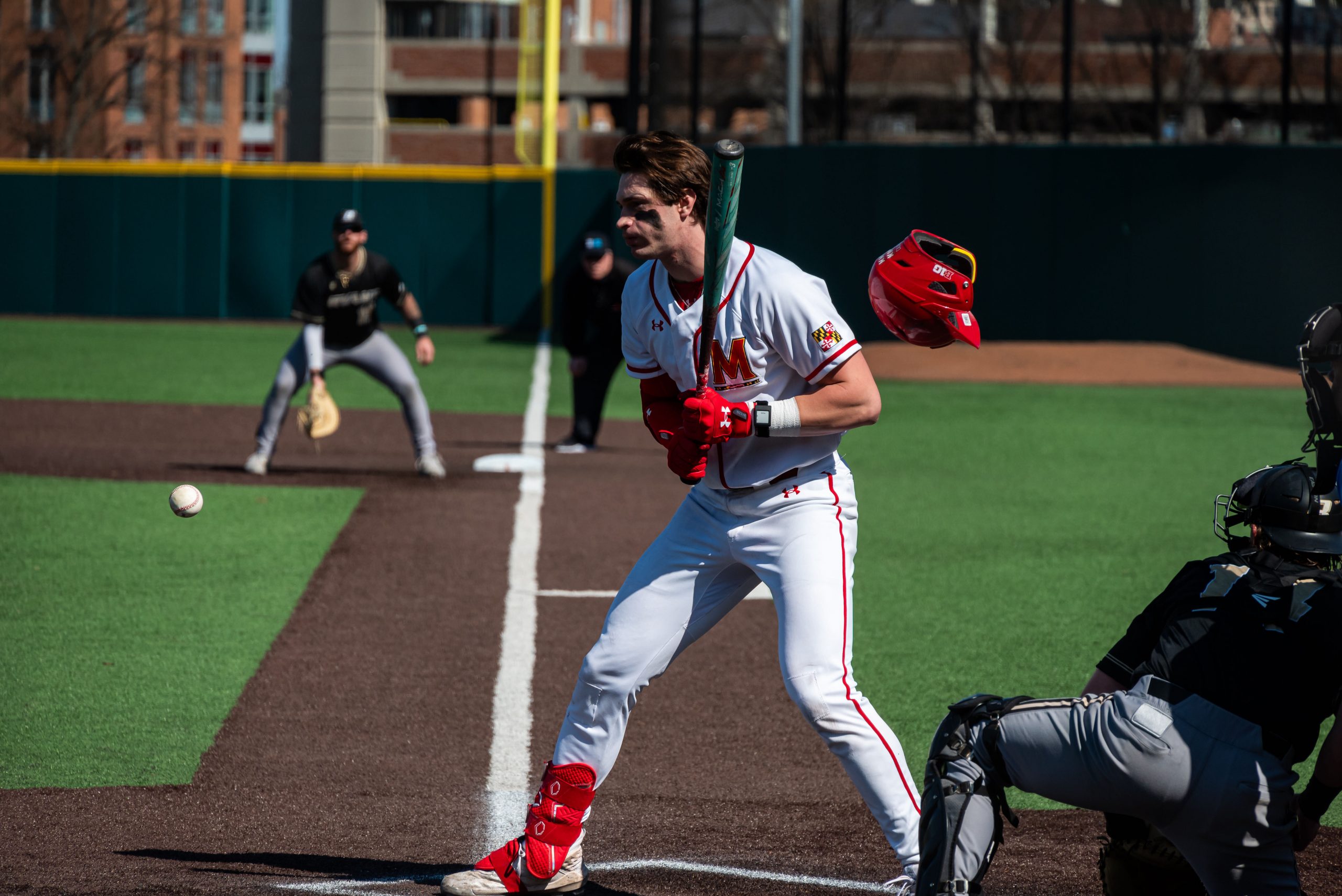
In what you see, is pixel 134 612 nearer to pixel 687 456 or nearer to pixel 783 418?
pixel 687 456

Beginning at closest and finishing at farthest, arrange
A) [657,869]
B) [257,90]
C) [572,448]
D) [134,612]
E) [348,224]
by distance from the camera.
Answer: [657,869], [134,612], [348,224], [572,448], [257,90]

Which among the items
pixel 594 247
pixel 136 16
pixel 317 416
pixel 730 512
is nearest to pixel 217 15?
pixel 136 16

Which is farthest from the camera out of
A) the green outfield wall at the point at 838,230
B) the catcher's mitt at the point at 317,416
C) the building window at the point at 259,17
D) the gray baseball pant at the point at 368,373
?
the building window at the point at 259,17

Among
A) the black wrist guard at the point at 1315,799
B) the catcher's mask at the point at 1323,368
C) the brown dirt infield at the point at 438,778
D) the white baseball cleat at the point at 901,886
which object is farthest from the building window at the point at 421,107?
the black wrist guard at the point at 1315,799

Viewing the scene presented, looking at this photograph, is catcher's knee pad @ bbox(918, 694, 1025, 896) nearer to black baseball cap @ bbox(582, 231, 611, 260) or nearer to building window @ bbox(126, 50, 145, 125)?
black baseball cap @ bbox(582, 231, 611, 260)

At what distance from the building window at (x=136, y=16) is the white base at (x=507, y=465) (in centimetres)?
3686

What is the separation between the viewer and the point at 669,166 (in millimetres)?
4242

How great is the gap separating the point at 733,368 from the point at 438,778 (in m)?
2.04

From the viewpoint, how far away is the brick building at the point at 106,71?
47406 mm

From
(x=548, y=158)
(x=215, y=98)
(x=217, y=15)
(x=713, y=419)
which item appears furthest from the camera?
(x=215, y=98)

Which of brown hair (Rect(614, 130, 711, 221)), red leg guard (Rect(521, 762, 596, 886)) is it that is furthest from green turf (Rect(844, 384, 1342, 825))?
brown hair (Rect(614, 130, 711, 221))

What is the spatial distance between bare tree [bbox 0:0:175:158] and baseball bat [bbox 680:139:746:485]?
45.4m

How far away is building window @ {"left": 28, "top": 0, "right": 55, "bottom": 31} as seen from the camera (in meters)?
55.6

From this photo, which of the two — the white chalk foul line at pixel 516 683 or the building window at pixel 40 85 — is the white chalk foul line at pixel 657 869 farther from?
the building window at pixel 40 85
